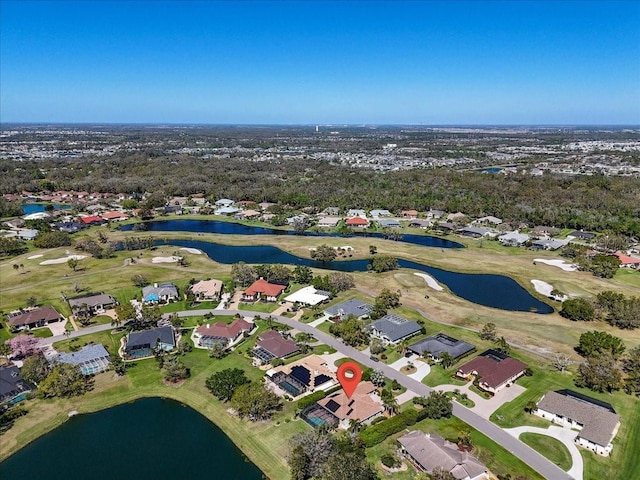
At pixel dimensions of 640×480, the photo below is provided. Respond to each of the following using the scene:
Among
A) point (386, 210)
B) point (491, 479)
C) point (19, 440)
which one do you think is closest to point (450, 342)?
point (491, 479)

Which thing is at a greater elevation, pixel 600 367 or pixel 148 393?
pixel 600 367

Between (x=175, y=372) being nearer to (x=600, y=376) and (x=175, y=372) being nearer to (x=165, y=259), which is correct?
(x=600, y=376)

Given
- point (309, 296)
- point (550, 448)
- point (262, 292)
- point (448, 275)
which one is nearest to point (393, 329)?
point (309, 296)

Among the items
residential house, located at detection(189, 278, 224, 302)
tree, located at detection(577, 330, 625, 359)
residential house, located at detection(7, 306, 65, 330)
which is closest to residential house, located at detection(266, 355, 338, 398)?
→ residential house, located at detection(189, 278, 224, 302)

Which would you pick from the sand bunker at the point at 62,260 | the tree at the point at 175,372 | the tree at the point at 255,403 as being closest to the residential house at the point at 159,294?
the tree at the point at 175,372

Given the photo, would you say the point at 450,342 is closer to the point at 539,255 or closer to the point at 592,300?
the point at 592,300
